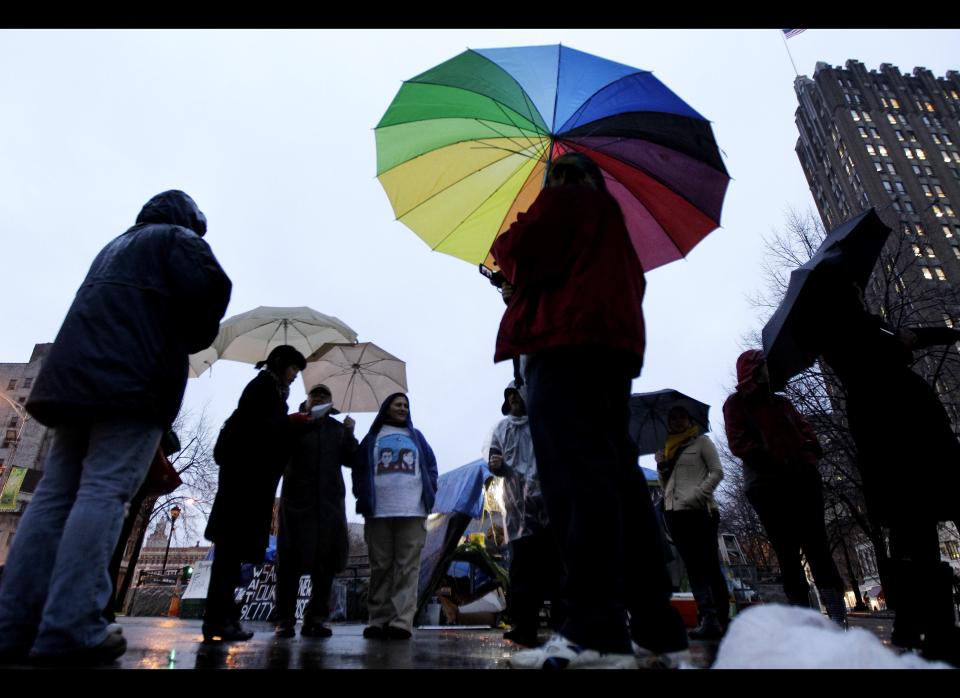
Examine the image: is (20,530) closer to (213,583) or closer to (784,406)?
(213,583)

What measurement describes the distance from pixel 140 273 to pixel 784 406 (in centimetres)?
478

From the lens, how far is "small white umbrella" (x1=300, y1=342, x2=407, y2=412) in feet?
25.0

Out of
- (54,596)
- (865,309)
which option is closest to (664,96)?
(865,309)

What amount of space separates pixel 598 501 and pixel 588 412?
34 cm

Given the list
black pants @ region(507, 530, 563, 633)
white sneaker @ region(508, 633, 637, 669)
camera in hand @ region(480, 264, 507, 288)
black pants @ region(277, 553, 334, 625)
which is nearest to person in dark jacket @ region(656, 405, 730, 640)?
black pants @ region(507, 530, 563, 633)

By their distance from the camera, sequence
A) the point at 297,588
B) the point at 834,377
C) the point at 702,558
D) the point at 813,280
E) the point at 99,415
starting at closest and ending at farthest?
the point at 99,415 → the point at 813,280 → the point at 297,588 → the point at 702,558 → the point at 834,377

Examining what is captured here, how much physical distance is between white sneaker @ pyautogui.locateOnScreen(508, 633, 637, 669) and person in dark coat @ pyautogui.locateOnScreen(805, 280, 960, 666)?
1.66m

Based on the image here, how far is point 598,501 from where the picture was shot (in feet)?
6.62

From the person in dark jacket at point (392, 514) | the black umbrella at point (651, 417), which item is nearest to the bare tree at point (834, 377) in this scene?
the black umbrella at point (651, 417)

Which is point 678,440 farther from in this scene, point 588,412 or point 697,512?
point 588,412

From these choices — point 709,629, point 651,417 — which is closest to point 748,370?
point 709,629

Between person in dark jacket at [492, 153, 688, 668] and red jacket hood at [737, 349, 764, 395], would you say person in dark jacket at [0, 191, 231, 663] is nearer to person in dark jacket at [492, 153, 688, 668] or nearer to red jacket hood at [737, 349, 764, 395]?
person in dark jacket at [492, 153, 688, 668]

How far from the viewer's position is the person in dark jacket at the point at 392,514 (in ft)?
16.1

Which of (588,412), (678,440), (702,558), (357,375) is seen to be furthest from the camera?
(357,375)
